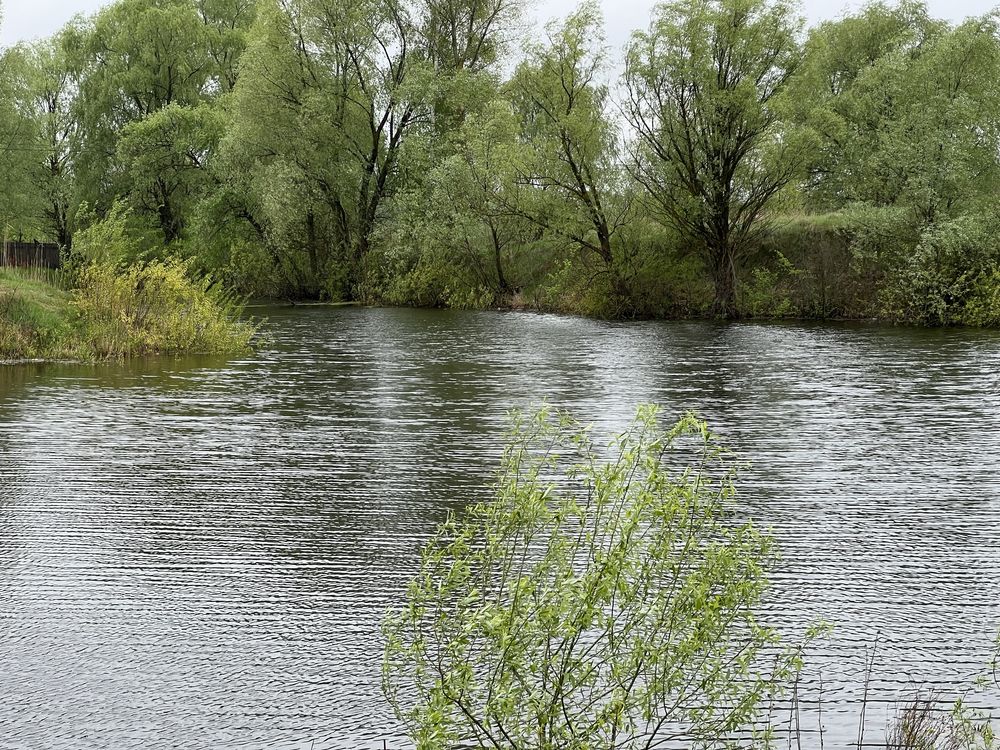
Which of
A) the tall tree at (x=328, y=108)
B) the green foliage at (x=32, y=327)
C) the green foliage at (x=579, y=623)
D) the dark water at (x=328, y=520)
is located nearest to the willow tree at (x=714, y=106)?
the tall tree at (x=328, y=108)

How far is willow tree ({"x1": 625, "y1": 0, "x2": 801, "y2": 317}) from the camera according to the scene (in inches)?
1366

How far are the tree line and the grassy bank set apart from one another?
1.47 m

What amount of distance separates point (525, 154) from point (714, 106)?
6522 mm

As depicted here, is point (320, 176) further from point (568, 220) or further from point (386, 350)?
point (386, 350)

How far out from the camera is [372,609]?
6977 millimetres

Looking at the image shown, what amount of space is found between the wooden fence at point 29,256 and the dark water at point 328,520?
24.5ft

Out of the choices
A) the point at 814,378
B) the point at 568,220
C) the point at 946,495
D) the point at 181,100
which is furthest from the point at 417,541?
the point at 181,100

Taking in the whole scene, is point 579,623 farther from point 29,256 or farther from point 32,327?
point 29,256

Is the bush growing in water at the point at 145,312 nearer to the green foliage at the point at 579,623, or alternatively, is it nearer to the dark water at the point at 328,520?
the dark water at the point at 328,520

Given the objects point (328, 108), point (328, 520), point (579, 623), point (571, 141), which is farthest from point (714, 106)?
point (579, 623)

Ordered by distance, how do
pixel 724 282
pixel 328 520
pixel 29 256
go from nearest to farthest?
pixel 328 520 < pixel 29 256 < pixel 724 282

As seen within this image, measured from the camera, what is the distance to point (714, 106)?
34.8 m

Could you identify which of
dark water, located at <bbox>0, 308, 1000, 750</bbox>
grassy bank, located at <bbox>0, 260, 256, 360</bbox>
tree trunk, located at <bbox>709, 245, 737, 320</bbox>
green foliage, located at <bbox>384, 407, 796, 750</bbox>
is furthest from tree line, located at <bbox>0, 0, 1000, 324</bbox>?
green foliage, located at <bbox>384, 407, 796, 750</bbox>

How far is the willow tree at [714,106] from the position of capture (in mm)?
34688
